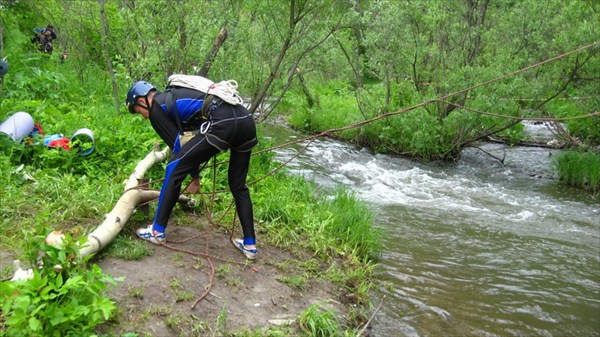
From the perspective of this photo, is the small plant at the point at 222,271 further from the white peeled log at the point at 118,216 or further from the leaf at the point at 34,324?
the leaf at the point at 34,324

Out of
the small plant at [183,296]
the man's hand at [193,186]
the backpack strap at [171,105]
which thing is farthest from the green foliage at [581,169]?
the small plant at [183,296]

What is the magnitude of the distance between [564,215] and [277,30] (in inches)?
254

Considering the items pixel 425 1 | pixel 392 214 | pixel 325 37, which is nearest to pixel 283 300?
pixel 392 214

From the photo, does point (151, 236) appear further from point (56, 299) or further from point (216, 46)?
point (216, 46)

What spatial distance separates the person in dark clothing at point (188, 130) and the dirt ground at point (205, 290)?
46 cm

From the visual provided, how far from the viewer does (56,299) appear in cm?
324

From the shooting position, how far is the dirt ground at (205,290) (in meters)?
3.75

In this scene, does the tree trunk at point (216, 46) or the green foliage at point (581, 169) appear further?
the green foliage at point (581, 169)

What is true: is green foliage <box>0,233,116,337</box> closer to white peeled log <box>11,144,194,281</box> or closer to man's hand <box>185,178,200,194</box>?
white peeled log <box>11,144,194,281</box>

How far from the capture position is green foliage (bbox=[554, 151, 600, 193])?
11.3 meters

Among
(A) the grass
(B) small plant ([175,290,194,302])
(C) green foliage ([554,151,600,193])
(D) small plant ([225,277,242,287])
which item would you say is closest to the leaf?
(A) the grass

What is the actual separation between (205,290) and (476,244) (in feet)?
16.7

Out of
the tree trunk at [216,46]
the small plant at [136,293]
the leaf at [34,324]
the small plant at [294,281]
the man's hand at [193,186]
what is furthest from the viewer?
the tree trunk at [216,46]

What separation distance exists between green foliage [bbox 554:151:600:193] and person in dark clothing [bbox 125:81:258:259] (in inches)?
376
